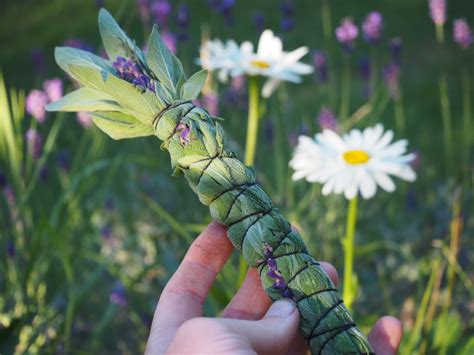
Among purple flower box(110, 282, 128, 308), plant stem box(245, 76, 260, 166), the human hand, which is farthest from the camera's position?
purple flower box(110, 282, 128, 308)

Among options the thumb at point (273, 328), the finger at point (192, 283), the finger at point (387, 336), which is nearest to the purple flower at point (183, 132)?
the finger at point (192, 283)

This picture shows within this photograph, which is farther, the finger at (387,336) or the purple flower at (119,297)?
the purple flower at (119,297)

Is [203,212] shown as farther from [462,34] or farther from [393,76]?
[462,34]

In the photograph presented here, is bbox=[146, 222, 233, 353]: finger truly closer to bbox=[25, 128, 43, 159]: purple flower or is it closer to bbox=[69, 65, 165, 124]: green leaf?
bbox=[69, 65, 165, 124]: green leaf

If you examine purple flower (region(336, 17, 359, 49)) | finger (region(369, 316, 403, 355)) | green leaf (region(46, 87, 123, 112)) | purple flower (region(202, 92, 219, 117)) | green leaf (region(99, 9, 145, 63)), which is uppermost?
purple flower (region(336, 17, 359, 49))

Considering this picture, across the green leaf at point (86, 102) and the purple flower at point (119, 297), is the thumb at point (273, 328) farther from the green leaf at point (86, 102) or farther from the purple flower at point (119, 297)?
the purple flower at point (119, 297)

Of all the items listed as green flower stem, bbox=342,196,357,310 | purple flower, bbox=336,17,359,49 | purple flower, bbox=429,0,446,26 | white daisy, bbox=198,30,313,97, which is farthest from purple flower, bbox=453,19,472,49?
green flower stem, bbox=342,196,357,310

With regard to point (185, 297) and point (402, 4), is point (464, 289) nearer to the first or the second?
point (185, 297)
